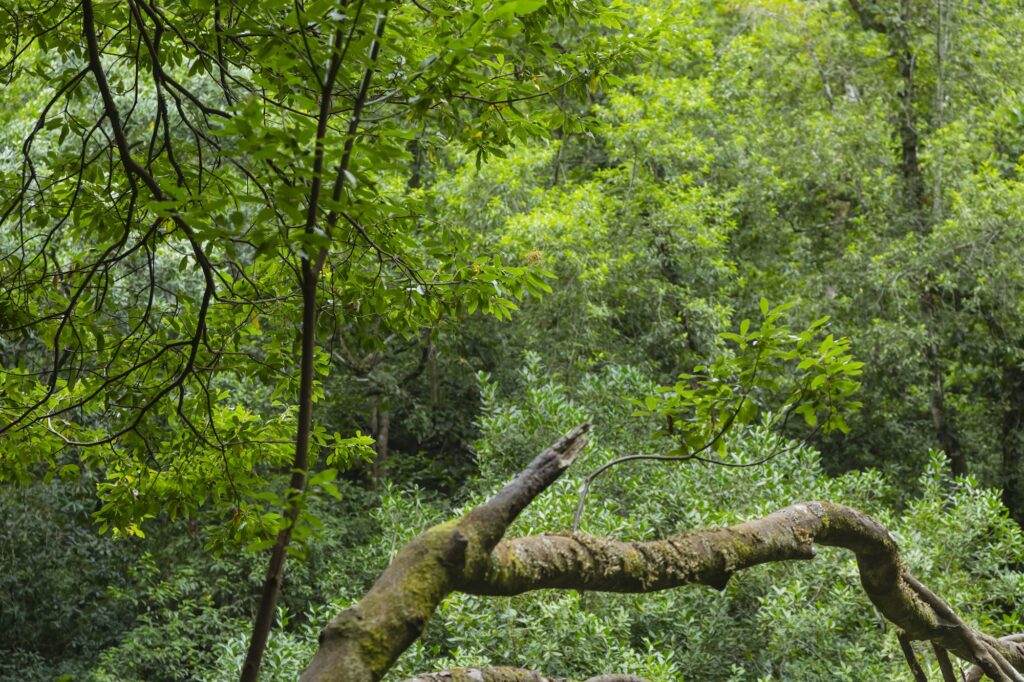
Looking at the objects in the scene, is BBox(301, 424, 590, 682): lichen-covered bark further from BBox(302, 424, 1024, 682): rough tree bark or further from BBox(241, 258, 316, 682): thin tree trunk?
BBox(241, 258, 316, 682): thin tree trunk

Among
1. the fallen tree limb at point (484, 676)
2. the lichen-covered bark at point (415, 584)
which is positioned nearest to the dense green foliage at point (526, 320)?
the lichen-covered bark at point (415, 584)

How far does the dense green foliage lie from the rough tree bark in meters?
0.20

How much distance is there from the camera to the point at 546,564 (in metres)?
1.72

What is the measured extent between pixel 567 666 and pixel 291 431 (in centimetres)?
249

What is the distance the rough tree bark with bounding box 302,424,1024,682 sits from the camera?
4.76 feet

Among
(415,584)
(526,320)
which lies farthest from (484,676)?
(526,320)

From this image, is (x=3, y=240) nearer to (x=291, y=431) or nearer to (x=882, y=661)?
(x=291, y=431)

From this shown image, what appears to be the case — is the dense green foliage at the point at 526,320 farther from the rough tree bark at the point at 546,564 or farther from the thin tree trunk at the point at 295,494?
the rough tree bark at the point at 546,564

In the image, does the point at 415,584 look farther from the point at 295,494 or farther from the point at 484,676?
the point at 484,676

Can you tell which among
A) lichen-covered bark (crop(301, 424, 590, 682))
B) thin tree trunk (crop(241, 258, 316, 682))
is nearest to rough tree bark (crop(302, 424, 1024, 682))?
lichen-covered bark (crop(301, 424, 590, 682))

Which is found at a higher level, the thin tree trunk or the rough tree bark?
the thin tree trunk

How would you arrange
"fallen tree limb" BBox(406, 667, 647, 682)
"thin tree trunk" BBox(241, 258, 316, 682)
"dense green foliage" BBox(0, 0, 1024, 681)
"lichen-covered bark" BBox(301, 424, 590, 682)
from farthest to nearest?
"dense green foliage" BBox(0, 0, 1024, 681) < "fallen tree limb" BBox(406, 667, 647, 682) < "thin tree trunk" BBox(241, 258, 316, 682) < "lichen-covered bark" BBox(301, 424, 590, 682)

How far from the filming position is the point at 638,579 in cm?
186

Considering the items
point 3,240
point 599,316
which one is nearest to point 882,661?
point 599,316
